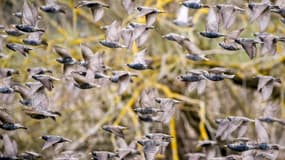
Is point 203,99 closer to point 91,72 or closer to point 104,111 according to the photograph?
point 104,111

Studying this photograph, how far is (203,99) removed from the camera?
3904 millimetres

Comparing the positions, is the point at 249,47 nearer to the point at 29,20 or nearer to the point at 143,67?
the point at 143,67

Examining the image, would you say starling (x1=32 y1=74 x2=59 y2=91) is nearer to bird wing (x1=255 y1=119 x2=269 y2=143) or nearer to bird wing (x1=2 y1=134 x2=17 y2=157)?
bird wing (x1=2 y1=134 x2=17 y2=157)

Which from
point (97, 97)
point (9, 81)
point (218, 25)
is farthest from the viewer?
point (97, 97)

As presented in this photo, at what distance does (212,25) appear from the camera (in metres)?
1.57

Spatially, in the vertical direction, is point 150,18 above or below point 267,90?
above

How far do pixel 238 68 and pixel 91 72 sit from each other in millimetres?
1999

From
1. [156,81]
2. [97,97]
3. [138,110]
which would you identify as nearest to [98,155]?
[138,110]

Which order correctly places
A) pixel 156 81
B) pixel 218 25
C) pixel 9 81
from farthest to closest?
pixel 156 81, pixel 9 81, pixel 218 25

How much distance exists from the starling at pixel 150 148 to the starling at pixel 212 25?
11.5 inches

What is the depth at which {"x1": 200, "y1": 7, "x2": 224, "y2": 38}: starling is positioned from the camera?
1.55 metres

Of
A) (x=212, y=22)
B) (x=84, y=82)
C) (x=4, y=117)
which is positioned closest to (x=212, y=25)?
(x=212, y=22)

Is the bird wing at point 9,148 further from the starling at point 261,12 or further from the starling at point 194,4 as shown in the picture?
the starling at point 261,12

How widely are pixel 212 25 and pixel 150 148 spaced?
0.33 meters
